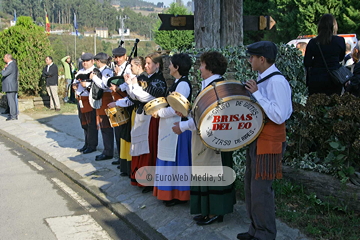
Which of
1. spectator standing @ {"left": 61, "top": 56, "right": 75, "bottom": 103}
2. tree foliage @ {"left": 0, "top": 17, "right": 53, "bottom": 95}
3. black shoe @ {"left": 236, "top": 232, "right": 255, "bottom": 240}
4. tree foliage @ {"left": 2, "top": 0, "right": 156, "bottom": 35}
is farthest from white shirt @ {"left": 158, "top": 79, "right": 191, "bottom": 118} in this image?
tree foliage @ {"left": 2, "top": 0, "right": 156, "bottom": 35}

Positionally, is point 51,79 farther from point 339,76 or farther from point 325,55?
point 339,76

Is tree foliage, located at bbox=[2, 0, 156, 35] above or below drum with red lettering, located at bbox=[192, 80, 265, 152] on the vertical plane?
above

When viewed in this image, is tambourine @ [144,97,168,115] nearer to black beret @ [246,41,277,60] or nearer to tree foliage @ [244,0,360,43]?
black beret @ [246,41,277,60]

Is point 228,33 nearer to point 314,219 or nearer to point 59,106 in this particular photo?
point 314,219

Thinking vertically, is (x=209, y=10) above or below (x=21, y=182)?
above

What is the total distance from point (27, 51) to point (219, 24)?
33.7 ft

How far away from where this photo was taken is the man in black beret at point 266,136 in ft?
11.2

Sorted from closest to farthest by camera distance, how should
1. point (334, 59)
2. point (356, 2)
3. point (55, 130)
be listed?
point (334, 59) < point (55, 130) < point (356, 2)

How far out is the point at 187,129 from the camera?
4227 millimetres

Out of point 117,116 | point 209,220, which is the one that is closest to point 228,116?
point 209,220

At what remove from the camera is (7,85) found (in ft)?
40.2

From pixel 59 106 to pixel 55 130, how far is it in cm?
349

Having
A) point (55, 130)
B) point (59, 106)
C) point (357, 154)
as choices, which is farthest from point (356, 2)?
point (357, 154)

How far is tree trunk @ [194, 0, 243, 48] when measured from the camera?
6266mm
